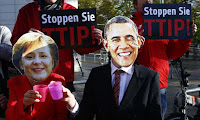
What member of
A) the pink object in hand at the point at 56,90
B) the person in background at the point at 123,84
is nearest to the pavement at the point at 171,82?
the person in background at the point at 123,84

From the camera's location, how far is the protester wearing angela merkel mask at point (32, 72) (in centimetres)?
212

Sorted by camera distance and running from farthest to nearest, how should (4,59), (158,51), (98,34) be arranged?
(158,51) < (4,59) < (98,34)

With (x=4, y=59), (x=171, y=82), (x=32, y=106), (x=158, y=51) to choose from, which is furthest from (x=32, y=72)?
(x=171, y=82)

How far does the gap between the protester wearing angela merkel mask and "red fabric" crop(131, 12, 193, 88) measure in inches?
46.1

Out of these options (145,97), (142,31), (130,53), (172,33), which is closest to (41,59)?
(130,53)

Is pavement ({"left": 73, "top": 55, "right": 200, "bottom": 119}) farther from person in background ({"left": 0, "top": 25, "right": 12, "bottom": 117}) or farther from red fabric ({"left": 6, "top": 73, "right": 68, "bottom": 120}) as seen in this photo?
red fabric ({"left": 6, "top": 73, "right": 68, "bottom": 120})

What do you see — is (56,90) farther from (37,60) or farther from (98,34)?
(98,34)

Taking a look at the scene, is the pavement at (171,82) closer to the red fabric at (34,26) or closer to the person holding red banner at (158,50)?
the red fabric at (34,26)

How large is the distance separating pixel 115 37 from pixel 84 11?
0.80 metres

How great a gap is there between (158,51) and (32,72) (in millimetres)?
1465

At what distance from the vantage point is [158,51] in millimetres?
3090

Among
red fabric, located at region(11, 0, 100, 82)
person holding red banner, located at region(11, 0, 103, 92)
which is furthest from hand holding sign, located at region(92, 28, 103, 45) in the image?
red fabric, located at region(11, 0, 100, 82)

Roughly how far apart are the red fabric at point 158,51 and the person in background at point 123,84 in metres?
0.91

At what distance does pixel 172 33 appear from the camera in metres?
2.86
